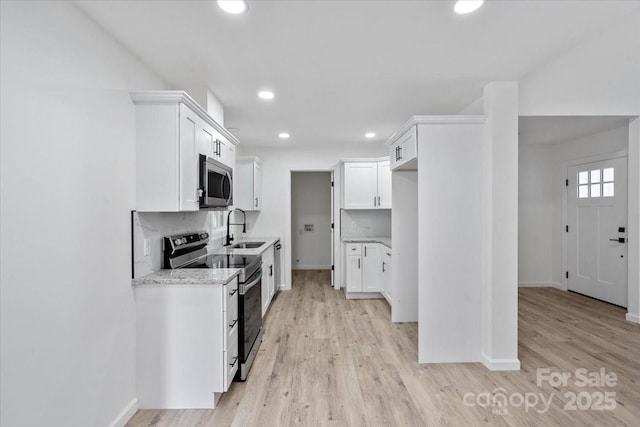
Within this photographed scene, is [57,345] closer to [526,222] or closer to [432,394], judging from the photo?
[432,394]

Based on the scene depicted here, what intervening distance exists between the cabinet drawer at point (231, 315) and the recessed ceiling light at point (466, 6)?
2.36 meters

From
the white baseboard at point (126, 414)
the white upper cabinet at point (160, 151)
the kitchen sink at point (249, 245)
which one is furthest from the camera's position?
the kitchen sink at point (249, 245)

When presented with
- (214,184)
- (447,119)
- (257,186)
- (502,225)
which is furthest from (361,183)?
(214,184)

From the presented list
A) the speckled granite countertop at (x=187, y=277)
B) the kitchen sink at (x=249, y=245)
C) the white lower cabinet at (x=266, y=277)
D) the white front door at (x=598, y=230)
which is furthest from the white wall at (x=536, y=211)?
the speckled granite countertop at (x=187, y=277)

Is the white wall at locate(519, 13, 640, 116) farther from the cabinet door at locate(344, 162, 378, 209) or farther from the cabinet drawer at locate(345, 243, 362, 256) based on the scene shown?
the cabinet drawer at locate(345, 243, 362, 256)

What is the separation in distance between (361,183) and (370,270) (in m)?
1.43

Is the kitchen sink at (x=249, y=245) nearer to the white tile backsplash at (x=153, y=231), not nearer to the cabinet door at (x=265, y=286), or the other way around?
A: the cabinet door at (x=265, y=286)

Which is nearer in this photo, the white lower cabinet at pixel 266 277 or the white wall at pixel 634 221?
the white wall at pixel 634 221

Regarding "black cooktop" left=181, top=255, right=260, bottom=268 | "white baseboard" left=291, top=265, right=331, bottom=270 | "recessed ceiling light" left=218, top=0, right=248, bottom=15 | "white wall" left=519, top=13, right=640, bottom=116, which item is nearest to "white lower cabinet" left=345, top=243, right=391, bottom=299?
"black cooktop" left=181, top=255, right=260, bottom=268

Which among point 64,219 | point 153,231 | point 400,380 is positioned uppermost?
point 64,219

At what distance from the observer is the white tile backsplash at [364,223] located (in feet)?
17.9

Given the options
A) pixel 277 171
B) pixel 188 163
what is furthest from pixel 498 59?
pixel 277 171

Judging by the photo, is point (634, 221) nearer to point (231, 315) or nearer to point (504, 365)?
point (504, 365)

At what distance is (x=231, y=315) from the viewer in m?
2.29
